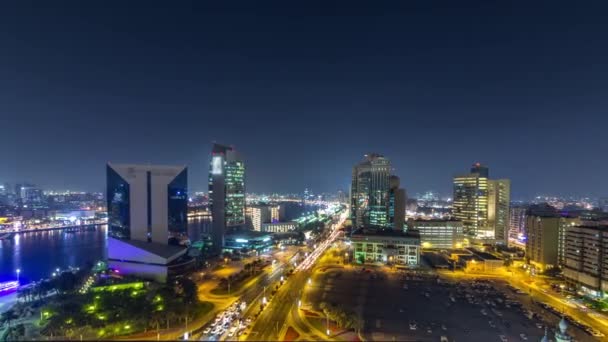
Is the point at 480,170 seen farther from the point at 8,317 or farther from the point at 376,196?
the point at 8,317

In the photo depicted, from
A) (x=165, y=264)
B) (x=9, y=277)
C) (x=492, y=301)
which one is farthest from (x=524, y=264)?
(x=9, y=277)

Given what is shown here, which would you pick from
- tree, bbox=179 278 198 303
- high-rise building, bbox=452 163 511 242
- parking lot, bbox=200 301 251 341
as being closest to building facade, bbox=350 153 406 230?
high-rise building, bbox=452 163 511 242

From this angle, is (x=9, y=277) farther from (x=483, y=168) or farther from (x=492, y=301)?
(x=483, y=168)

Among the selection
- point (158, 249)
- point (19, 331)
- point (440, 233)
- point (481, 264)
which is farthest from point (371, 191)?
point (19, 331)

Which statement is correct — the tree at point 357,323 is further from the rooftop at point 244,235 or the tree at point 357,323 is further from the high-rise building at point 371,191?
the high-rise building at point 371,191

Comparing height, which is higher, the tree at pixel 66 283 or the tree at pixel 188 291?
the tree at pixel 188 291

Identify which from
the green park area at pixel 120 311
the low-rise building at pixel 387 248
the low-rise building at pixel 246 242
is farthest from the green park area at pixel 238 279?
the low-rise building at pixel 387 248
